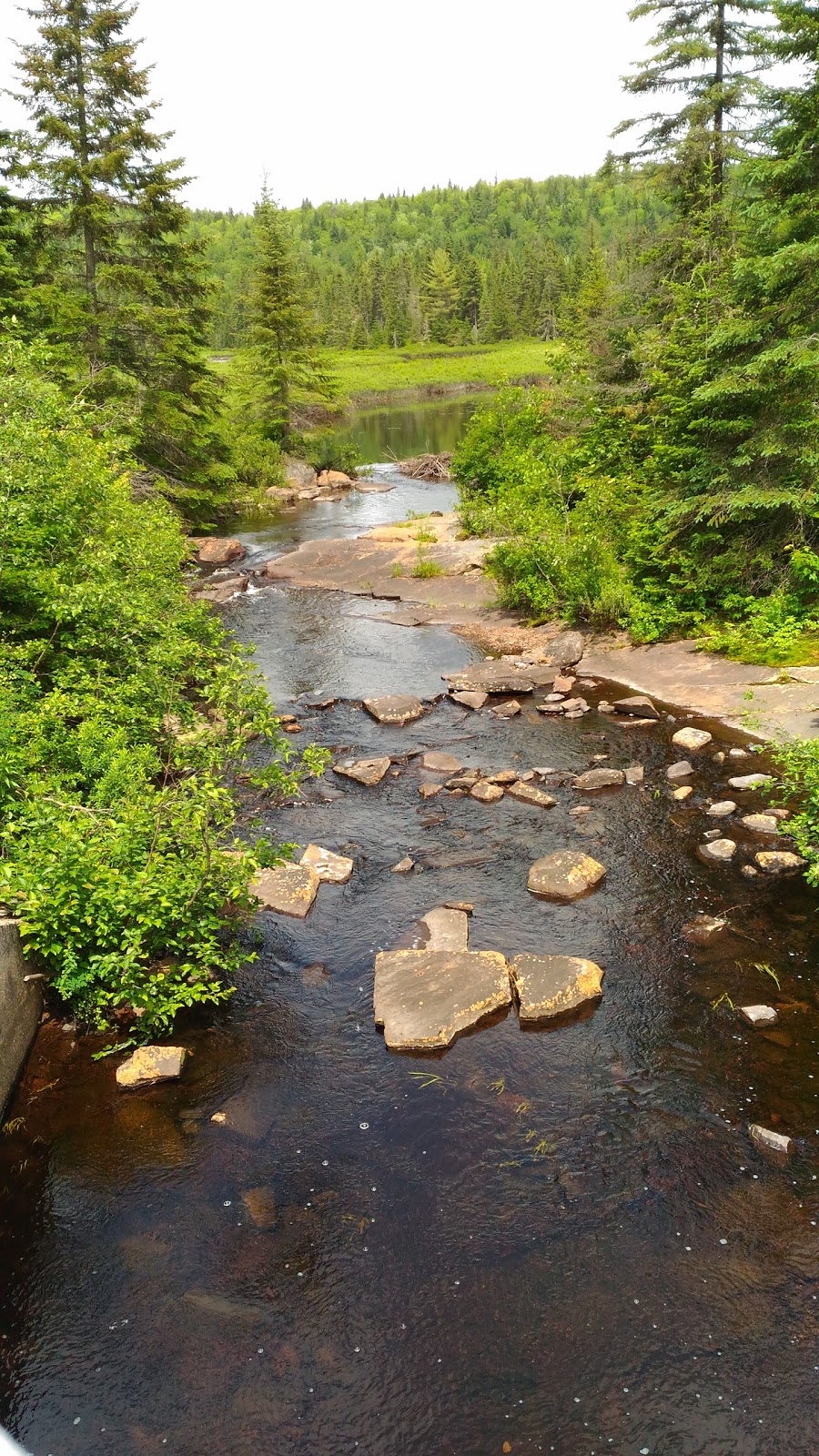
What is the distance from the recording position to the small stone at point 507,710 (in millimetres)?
14645

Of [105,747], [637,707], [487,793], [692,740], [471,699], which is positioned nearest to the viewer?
[105,747]

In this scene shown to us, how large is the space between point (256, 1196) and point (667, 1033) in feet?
12.3

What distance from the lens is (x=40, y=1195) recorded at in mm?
6359

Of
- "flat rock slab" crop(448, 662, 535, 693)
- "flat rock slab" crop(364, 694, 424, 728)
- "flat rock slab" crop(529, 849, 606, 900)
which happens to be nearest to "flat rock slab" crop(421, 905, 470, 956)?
"flat rock slab" crop(529, 849, 606, 900)

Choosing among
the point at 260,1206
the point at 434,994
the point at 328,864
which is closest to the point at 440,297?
the point at 328,864

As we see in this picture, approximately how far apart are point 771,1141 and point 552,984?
230 cm

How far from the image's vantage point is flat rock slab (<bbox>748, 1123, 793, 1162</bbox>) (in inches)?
246

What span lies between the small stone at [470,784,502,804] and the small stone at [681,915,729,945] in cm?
351

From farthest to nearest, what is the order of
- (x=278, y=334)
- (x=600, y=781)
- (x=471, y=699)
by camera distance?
1. (x=278, y=334)
2. (x=471, y=699)
3. (x=600, y=781)

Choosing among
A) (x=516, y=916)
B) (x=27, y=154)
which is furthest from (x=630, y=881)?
(x=27, y=154)

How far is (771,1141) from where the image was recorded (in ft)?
20.7

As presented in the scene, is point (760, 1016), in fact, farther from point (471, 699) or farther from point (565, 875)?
point (471, 699)

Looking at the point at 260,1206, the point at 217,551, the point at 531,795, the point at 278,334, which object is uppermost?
the point at 278,334

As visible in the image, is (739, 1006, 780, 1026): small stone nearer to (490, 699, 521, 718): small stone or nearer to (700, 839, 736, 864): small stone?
(700, 839, 736, 864): small stone
